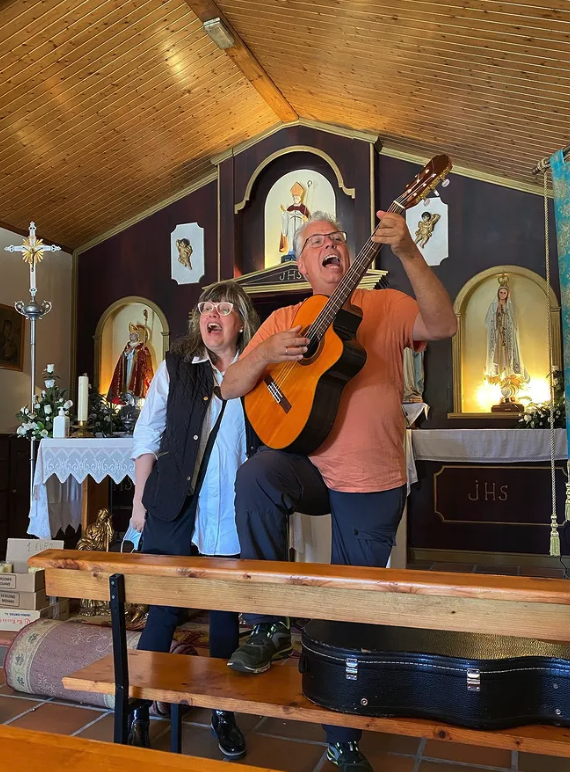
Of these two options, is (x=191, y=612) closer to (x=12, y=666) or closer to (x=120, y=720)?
(x=12, y=666)

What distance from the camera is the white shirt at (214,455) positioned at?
7.20ft

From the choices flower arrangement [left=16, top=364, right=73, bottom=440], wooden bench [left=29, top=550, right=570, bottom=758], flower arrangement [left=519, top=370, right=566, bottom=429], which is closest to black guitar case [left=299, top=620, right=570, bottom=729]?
wooden bench [left=29, top=550, right=570, bottom=758]

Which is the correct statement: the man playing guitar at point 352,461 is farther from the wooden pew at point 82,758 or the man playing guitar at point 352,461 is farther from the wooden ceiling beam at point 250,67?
the wooden ceiling beam at point 250,67

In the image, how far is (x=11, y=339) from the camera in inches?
279

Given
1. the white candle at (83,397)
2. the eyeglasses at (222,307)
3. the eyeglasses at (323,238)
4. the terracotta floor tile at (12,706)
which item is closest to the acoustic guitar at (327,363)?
the eyeglasses at (323,238)

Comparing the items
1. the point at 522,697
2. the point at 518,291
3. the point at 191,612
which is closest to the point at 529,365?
the point at 518,291

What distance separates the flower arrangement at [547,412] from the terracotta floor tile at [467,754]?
4.06 meters

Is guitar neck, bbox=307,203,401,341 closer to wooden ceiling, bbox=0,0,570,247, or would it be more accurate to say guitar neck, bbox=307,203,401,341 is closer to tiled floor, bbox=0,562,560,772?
tiled floor, bbox=0,562,560,772

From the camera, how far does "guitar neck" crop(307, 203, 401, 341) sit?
1.81 m

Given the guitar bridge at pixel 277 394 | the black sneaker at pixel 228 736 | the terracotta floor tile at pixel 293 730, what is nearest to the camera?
the guitar bridge at pixel 277 394

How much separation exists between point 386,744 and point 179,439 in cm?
117

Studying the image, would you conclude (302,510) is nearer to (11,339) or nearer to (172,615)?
(172,615)

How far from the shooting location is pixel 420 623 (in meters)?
1.34

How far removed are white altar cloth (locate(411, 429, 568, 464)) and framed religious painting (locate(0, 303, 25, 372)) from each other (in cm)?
423
